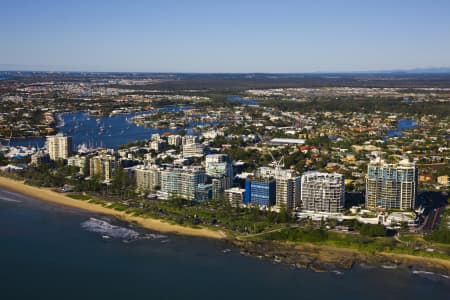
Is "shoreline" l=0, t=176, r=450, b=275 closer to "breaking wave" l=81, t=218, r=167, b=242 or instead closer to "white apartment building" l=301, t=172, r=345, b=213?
"breaking wave" l=81, t=218, r=167, b=242

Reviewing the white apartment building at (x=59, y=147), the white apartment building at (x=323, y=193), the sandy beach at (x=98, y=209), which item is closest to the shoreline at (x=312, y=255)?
the sandy beach at (x=98, y=209)

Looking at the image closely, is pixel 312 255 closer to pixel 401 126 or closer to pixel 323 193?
pixel 323 193

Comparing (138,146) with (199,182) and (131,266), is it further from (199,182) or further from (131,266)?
(131,266)

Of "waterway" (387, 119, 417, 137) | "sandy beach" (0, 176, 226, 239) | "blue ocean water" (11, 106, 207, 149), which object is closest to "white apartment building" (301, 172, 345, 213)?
"sandy beach" (0, 176, 226, 239)

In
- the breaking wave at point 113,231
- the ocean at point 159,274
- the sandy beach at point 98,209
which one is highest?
the sandy beach at point 98,209

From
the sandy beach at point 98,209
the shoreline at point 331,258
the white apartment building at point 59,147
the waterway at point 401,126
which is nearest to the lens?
the shoreline at point 331,258

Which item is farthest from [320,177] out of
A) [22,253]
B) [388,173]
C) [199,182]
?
[22,253]

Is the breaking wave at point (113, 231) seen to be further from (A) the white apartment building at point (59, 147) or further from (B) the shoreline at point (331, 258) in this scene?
(A) the white apartment building at point (59, 147)
